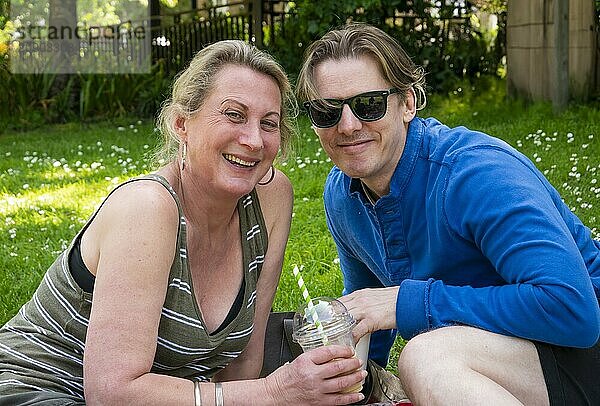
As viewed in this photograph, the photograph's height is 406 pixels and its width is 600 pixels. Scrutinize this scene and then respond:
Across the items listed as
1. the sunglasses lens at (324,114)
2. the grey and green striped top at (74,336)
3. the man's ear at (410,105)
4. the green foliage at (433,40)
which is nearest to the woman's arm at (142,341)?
the grey and green striped top at (74,336)

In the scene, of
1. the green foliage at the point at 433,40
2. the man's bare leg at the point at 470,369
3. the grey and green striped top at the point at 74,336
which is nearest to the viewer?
the man's bare leg at the point at 470,369

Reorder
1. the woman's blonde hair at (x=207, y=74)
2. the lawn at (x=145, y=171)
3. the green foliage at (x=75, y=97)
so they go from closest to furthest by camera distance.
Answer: the woman's blonde hair at (x=207, y=74) → the lawn at (x=145, y=171) → the green foliage at (x=75, y=97)

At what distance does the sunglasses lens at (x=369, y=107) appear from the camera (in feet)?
9.12

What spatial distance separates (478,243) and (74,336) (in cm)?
114

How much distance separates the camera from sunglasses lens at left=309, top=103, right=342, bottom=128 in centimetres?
280

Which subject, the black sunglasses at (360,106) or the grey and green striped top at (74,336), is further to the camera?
the black sunglasses at (360,106)

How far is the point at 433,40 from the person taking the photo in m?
12.2

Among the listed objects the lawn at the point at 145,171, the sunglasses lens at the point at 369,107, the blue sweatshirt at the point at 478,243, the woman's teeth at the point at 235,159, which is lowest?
the lawn at the point at 145,171

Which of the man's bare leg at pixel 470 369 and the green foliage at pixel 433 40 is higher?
the green foliage at pixel 433 40

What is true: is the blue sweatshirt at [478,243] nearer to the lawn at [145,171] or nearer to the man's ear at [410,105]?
the man's ear at [410,105]

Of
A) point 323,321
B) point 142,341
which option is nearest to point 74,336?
point 142,341

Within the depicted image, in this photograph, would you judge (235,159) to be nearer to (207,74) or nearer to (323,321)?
(207,74)

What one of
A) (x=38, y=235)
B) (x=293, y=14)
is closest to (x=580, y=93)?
(x=293, y=14)

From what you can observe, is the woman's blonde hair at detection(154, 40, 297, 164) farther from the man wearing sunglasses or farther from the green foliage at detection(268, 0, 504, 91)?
the green foliage at detection(268, 0, 504, 91)
